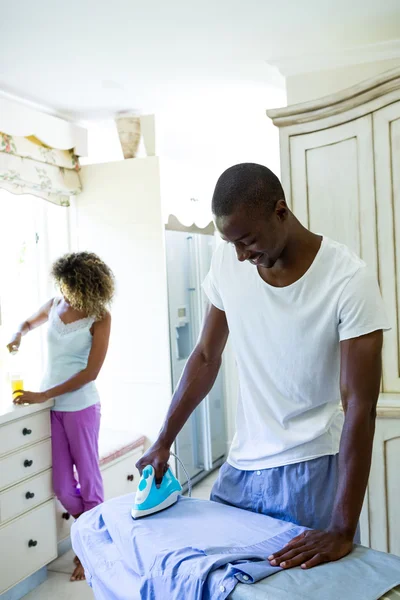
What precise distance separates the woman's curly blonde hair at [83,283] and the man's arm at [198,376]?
1.47 metres

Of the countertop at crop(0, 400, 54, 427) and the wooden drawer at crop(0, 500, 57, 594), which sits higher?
the countertop at crop(0, 400, 54, 427)

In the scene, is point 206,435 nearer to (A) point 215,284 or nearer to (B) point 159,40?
(B) point 159,40

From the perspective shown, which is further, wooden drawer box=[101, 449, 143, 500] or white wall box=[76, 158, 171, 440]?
white wall box=[76, 158, 171, 440]

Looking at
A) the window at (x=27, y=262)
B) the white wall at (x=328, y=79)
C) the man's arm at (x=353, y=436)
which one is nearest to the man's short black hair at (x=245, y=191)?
the man's arm at (x=353, y=436)

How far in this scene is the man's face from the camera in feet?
4.10

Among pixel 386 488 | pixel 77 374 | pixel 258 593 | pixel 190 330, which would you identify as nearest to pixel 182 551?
pixel 258 593

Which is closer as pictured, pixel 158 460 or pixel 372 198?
pixel 158 460

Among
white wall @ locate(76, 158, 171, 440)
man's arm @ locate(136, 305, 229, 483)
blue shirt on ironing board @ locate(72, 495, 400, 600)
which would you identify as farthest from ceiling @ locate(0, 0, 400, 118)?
blue shirt on ironing board @ locate(72, 495, 400, 600)

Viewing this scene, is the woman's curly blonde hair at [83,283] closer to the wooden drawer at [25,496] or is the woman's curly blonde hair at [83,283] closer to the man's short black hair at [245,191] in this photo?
the wooden drawer at [25,496]

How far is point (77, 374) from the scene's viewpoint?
2902 millimetres

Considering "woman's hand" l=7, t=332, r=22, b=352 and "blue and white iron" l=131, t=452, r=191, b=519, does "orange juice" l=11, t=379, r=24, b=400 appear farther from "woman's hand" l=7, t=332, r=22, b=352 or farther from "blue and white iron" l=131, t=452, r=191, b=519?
"blue and white iron" l=131, t=452, r=191, b=519

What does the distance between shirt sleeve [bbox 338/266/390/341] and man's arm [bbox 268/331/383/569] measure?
0.02 m

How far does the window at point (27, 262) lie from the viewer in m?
3.51

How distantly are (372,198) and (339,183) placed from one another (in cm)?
15
